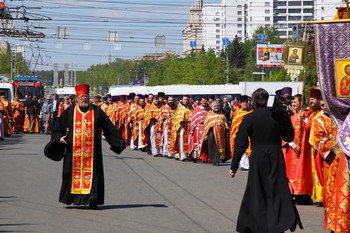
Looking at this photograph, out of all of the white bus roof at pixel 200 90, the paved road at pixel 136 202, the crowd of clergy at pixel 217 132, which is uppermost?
the white bus roof at pixel 200 90

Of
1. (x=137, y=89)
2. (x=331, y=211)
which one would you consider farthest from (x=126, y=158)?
(x=137, y=89)

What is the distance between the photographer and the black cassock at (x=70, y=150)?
40.5ft

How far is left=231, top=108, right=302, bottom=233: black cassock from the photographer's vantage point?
9.13 meters

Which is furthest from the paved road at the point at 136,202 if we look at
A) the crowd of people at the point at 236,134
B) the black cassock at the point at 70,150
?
the crowd of people at the point at 236,134

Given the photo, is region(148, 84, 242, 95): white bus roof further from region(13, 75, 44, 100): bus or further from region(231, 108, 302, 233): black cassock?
region(231, 108, 302, 233): black cassock

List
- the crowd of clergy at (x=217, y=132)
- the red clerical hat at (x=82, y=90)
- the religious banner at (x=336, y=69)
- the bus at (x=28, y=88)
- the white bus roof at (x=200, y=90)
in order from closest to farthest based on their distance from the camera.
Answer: the religious banner at (x=336, y=69)
the crowd of clergy at (x=217, y=132)
the red clerical hat at (x=82, y=90)
the white bus roof at (x=200, y=90)
the bus at (x=28, y=88)

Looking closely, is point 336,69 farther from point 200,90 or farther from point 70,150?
point 200,90

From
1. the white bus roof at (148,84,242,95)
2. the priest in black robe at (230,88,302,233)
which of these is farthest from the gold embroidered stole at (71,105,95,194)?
the white bus roof at (148,84,242,95)

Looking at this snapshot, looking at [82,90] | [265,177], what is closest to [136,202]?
[82,90]

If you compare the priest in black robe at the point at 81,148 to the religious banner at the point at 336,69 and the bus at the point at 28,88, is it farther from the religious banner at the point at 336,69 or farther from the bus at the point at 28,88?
the bus at the point at 28,88

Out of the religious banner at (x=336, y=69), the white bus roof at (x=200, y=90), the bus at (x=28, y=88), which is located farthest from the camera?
the bus at (x=28, y=88)

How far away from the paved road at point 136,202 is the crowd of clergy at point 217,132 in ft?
2.40

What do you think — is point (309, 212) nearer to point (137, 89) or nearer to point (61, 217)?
point (61, 217)

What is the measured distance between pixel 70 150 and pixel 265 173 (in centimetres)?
423
